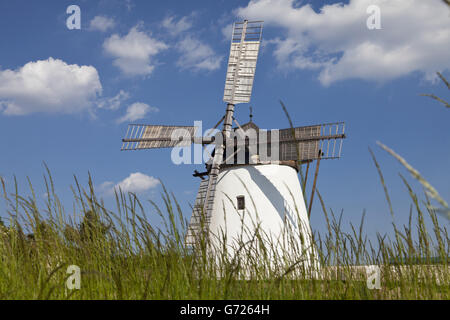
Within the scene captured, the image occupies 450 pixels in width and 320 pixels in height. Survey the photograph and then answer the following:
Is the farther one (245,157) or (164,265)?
(245,157)

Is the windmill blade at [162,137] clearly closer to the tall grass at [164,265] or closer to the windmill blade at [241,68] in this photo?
the windmill blade at [241,68]

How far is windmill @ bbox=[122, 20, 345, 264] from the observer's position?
1264cm

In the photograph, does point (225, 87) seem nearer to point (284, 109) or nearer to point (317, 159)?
point (317, 159)

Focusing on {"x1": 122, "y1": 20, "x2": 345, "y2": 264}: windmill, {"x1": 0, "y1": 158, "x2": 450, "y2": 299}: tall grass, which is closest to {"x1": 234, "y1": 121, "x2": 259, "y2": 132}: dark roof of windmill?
{"x1": 122, "y1": 20, "x2": 345, "y2": 264}: windmill

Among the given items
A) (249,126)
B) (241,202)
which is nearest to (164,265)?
(241,202)

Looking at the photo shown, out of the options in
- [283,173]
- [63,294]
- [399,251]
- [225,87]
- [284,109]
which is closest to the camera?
[284,109]

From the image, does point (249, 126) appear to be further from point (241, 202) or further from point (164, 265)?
point (164, 265)

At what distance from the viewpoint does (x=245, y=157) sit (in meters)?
13.4

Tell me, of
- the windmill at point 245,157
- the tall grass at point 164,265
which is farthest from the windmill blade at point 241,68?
the tall grass at point 164,265

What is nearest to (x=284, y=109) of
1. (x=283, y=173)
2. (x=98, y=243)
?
(x=98, y=243)

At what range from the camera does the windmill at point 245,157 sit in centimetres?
1264

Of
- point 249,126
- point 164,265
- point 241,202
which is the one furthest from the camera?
point 249,126
